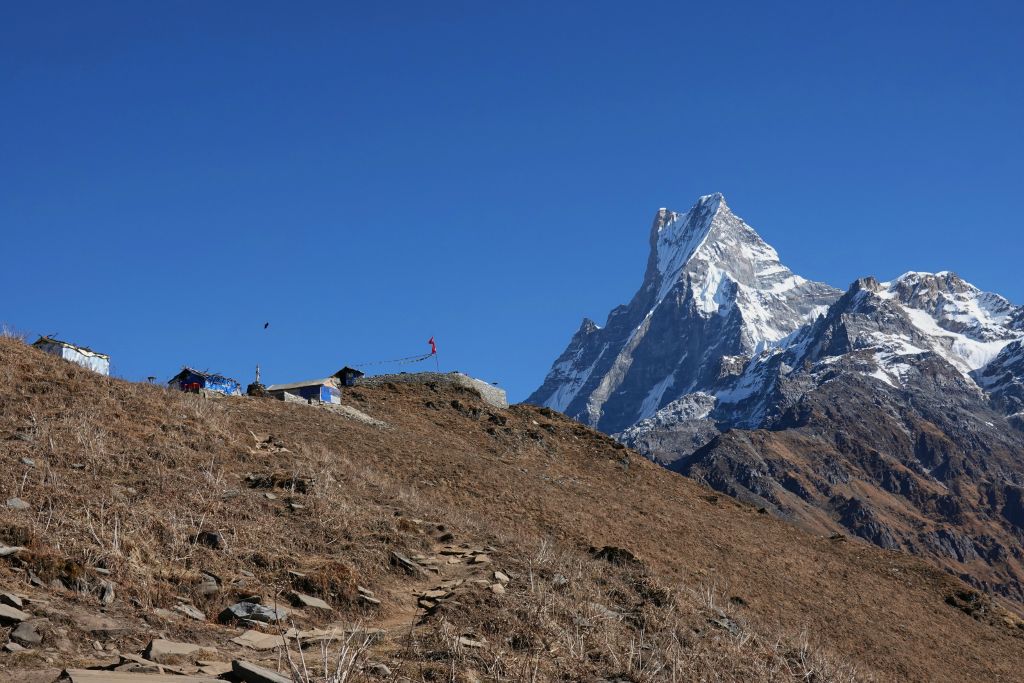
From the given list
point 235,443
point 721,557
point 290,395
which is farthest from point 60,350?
point 721,557

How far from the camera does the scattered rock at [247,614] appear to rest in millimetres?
15102

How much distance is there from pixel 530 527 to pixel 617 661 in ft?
64.7

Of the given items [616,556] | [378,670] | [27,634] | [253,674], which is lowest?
[27,634]

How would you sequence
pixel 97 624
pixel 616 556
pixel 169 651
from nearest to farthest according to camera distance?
pixel 169 651, pixel 97 624, pixel 616 556

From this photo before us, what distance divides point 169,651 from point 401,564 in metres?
7.89

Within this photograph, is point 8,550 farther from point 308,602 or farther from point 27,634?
point 308,602

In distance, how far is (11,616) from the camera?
487 inches

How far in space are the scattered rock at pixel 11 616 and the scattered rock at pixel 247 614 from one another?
314cm

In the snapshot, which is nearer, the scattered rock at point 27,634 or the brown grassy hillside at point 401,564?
the scattered rock at point 27,634

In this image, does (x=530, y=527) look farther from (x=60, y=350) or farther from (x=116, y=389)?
(x=60, y=350)

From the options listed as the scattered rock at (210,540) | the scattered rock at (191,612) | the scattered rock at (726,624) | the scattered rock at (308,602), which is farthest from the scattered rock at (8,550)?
the scattered rock at (726,624)

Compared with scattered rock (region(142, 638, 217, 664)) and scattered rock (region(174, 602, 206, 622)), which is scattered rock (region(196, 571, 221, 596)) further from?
scattered rock (region(142, 638, 217, 664))

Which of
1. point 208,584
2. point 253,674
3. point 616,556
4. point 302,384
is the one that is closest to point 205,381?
point 302,384

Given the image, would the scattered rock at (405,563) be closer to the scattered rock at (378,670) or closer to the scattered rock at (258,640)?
the scattered rock at (258,640)
